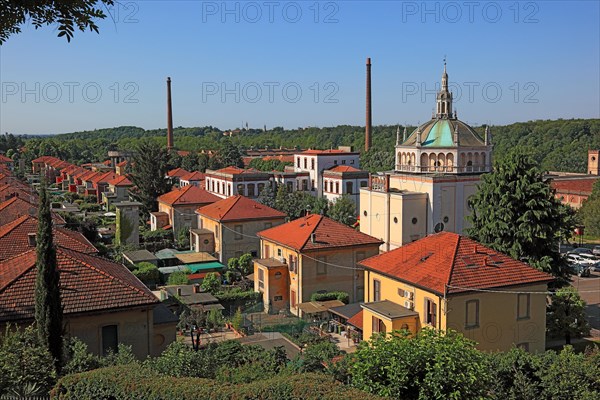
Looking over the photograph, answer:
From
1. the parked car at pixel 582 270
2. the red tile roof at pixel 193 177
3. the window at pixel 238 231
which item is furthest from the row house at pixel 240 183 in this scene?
the parked car at pixel 582 270

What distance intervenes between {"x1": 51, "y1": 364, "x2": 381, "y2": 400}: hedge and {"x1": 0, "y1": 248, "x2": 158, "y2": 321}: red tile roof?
4900mm

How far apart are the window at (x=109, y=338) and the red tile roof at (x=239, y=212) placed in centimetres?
2188

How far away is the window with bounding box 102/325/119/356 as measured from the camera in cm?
1698

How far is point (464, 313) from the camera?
20.5m

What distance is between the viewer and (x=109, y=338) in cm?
1708

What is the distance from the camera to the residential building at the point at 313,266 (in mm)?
30031

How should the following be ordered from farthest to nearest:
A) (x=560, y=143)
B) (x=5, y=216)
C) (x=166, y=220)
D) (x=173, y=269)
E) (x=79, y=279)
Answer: (x=560, y=143), (x=166, y=220), (x=173, y=269), (x=5, y=216), (x=79, y=279)

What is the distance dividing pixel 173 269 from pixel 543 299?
21912 millimetres

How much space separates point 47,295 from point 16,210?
21.8 metres

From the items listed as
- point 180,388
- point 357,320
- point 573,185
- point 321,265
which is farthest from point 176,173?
point 180,388

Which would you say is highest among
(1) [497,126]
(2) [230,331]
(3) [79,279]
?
(1) [497,126]

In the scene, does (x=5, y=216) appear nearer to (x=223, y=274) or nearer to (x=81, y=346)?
(x=223, y=274)

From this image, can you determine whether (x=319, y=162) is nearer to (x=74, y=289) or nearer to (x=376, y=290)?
(x=376, y=290)

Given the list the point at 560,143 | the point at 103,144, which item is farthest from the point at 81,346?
the point at 103,144
